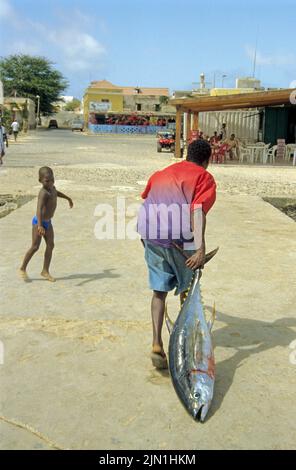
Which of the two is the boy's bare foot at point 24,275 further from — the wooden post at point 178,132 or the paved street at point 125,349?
the wooden post at point 178,132

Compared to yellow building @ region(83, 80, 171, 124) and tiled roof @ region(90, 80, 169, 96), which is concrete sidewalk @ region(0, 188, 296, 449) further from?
tiled roof @ region(90, 80, 169, 96)

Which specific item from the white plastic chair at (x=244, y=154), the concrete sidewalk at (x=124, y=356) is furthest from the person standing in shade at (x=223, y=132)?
the concrete sidewalk at (x=124, y=356)

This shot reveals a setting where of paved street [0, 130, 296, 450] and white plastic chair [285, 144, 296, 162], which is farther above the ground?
white plastic chair [285, 144, 296, 162]

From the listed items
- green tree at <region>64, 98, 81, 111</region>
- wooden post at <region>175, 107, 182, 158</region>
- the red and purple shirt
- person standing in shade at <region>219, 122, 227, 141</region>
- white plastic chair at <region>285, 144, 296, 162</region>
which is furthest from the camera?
green tree at <region>64, 98, 81, 111</region>

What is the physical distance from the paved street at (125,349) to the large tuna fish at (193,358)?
9 centimetres

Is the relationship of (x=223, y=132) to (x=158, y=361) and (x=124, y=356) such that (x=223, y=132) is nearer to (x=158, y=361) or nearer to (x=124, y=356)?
(x=124, y=356)

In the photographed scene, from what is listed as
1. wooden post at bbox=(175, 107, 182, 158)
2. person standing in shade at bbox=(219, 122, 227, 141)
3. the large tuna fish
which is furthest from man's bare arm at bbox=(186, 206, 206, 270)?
person standing in shade at bbox=(219, 122, 227, 141)

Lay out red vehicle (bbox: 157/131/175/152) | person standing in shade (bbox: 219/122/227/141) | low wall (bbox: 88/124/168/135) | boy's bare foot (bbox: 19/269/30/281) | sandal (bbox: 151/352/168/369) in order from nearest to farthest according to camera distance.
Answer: sandal (bbox: 151/352/168/369) → boy's bare foot (bbox: 19/269/30/281) → person standing in shade (bbox: 219/122/227/141) → red vehicle (bbox: 157/131/175/152) → low wall (bbox: 88/124/168/135)

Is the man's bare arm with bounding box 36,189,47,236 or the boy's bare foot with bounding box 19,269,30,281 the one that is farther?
the boy's bare foot with bounding box 19,269,30,281

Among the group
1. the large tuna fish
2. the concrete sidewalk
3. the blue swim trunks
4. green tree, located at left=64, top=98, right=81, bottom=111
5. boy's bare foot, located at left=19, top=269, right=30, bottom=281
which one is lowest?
the concrete sidewalk

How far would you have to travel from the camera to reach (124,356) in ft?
11.9

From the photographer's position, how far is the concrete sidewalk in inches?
107

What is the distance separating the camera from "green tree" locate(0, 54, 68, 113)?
6662cm

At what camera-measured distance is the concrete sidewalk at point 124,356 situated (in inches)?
107
